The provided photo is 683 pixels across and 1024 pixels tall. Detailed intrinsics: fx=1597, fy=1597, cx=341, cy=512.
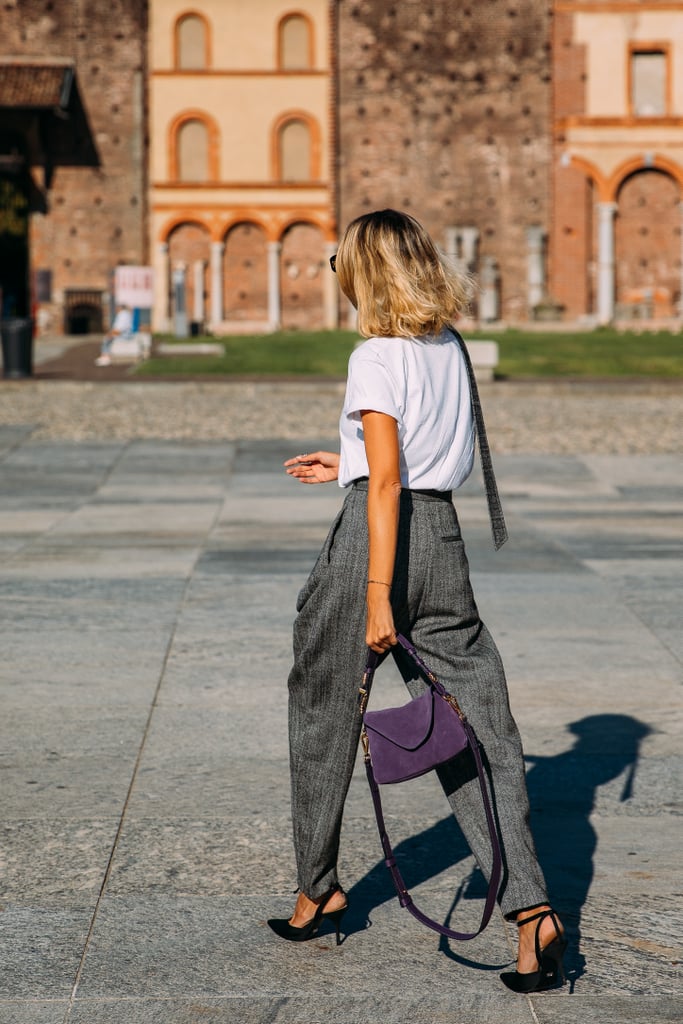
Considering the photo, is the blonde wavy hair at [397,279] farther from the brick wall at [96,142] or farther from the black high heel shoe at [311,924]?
the brick wall at [96,142]

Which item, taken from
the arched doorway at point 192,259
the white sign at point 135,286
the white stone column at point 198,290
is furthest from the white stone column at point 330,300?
the white sign at point 135,286

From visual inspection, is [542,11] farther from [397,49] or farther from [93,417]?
[93,417]

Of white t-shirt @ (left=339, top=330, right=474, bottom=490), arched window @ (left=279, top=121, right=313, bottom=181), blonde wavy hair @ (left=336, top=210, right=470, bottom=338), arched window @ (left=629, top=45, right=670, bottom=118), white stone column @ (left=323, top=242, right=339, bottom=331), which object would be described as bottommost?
white t-shirt @ (left=339, top=330, right=474, bottom=490)

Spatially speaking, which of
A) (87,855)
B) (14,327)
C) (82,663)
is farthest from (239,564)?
(14,327)

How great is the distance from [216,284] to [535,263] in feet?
31.5

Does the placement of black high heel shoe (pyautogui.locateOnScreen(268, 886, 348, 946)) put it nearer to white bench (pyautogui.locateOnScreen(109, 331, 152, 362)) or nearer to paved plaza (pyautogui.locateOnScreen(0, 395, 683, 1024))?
paved plaza (pyautogui.locateOnScreen(0, 395, 683, 1024))

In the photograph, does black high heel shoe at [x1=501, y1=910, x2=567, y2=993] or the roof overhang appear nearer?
black high heel shoe at [x1=501, y1=910, x2=567, y2=993]

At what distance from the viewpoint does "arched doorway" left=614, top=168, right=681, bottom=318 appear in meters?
48.0

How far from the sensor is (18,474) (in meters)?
14.3

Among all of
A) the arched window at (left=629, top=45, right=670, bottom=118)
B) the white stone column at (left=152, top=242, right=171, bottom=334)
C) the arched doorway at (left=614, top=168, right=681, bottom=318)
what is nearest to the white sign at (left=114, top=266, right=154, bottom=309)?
the white stone column at (left=152, top=242, right=171, bottom=334)

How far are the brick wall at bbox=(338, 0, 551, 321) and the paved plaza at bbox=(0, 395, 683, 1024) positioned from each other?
3966 cm

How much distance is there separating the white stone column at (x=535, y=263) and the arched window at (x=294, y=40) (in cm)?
836

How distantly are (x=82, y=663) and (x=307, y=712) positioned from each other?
305 centimetres

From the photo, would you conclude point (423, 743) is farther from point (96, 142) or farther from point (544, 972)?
point (96, 142)
